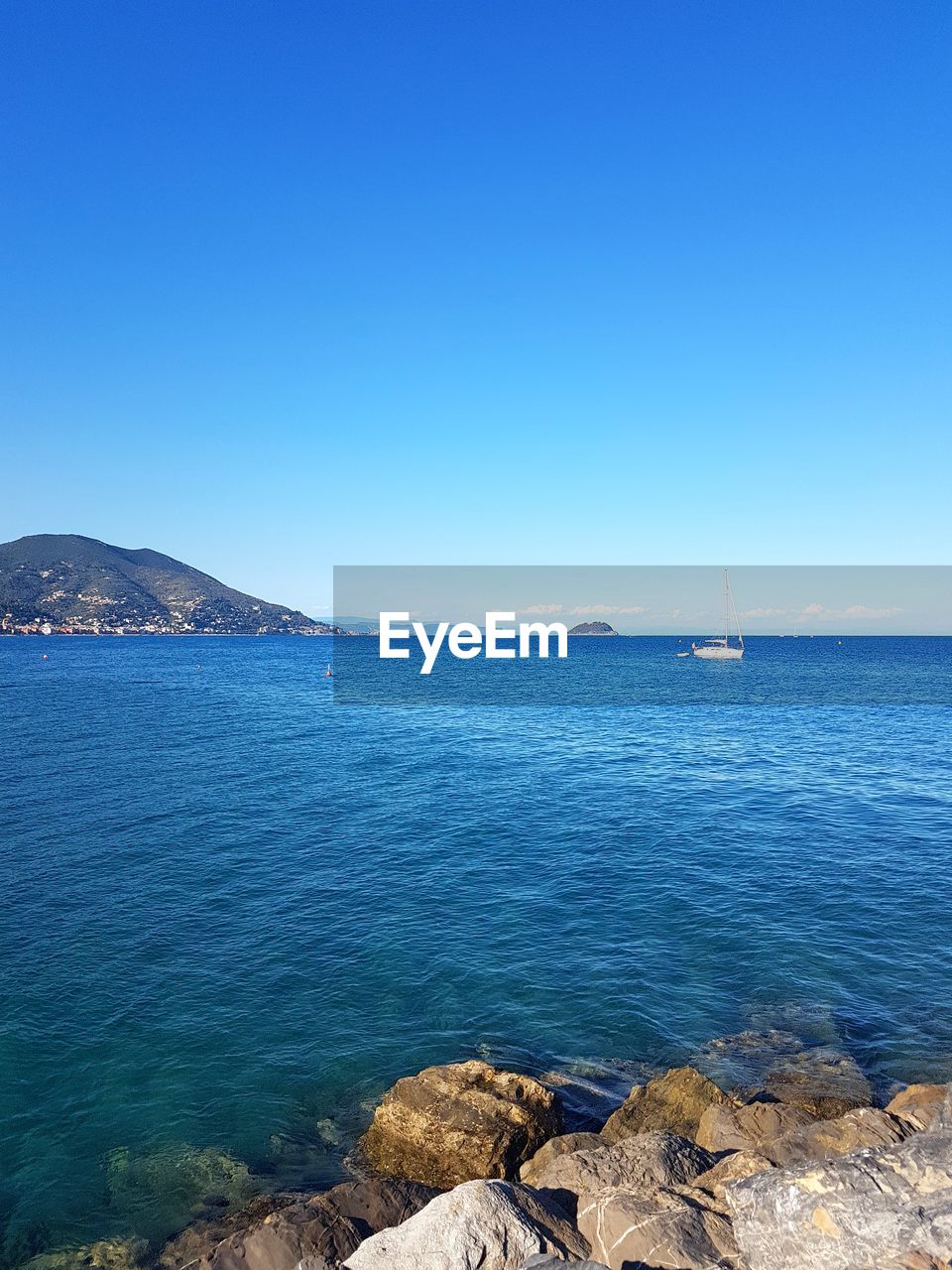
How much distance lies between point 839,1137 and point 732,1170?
10.6ft

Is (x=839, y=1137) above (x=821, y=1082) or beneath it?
above

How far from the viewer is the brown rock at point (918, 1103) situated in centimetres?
1748

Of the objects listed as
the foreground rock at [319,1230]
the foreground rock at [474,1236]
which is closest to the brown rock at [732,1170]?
the foreground rock at [474,1236]

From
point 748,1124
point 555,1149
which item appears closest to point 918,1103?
point 748,1124

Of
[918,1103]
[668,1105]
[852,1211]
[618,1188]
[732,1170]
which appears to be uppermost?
[852,1211]

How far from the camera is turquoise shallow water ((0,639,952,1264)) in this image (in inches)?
825

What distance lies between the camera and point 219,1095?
2133 centimetres

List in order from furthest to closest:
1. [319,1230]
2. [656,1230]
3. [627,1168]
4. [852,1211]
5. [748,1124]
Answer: [748,1124]
[627,1168]
[319,1230]
[656,1230]
[852,1211]

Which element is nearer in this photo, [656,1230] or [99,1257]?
[656,1230]

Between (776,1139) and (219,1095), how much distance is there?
52.0 ft

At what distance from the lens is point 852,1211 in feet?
40.9

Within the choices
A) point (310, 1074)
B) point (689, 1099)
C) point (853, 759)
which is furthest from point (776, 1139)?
point (853, 759)

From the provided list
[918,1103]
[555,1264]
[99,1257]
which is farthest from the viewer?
[918,1103]

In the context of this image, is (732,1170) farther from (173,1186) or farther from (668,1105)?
(173,1186)
